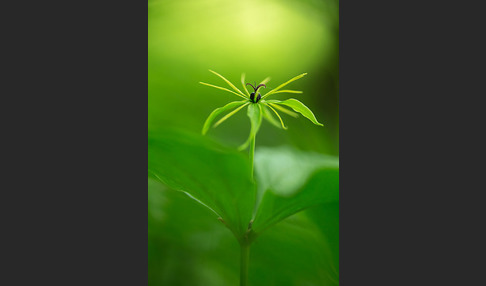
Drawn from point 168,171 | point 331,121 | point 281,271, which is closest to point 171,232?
point 168,171

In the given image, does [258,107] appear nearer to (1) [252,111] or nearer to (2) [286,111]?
(1) [252,111]

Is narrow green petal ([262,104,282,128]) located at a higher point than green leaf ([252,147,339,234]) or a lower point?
higher

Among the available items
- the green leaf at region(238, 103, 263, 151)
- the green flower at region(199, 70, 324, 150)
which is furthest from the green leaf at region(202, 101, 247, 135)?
the green leaf at region(238, 103, 263, 151)

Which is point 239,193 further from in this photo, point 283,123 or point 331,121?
point 331,121

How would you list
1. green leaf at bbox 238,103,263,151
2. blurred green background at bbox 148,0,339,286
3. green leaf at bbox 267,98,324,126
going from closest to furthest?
green leaf at bbox 238,103,263,151
green leaf at bbox 267,98,324,126
blurred green background at bbox 148,0,339,286

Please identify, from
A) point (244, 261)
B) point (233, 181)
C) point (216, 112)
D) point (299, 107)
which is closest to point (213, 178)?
point (233, 181)

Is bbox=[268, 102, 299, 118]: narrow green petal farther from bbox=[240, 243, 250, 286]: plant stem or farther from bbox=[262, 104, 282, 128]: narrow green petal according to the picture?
bbox=[240, 243, 250, 286]: plant stem

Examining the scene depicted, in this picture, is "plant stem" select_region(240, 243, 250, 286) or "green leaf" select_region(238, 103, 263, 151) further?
"plant stem" select_region(240, 243, 250, 286)
